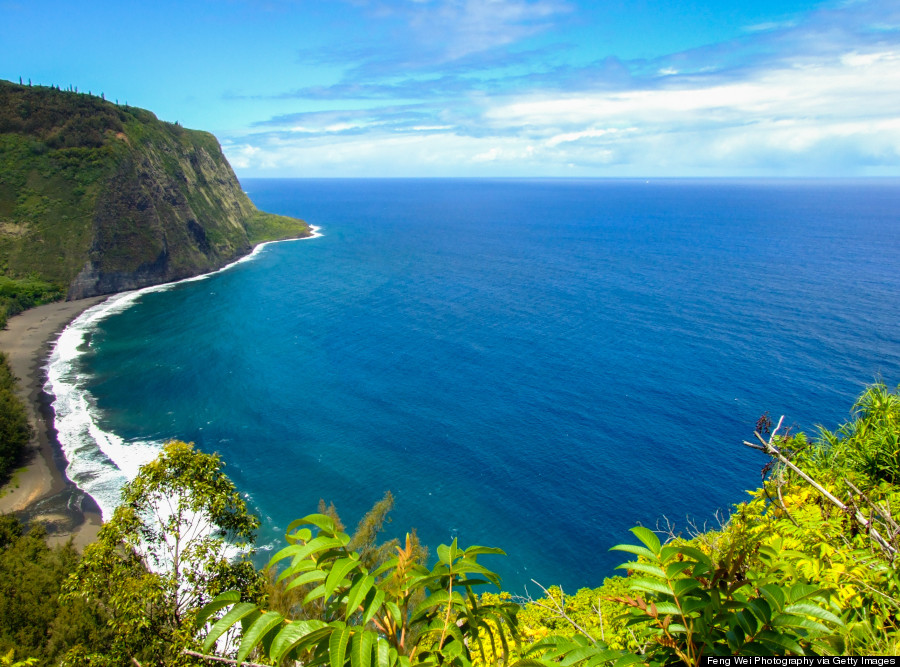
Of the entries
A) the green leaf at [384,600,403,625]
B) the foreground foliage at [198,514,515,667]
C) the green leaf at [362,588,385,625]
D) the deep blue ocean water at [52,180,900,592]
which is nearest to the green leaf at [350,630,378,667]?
the foreground foliage at [198,514,515,667]

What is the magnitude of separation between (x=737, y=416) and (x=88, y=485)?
6182 cm

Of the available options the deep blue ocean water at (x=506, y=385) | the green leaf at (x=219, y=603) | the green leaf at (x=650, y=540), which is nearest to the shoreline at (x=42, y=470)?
the deep blue ocean water at (x=506, y=385)

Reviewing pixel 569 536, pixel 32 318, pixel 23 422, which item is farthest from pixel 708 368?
pixel 32 318

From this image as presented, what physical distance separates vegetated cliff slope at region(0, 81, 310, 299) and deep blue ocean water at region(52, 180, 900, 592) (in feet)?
36.3

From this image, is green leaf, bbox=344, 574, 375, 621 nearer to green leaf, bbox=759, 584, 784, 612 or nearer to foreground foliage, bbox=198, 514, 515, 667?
foreground foliage, bbox=198, 514, 515, 667

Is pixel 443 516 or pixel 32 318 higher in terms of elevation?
pixel 32 318

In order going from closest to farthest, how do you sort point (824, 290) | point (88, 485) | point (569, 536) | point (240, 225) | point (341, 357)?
1. point (569, 536)
2. point (88, 485)
3. point (341, 357)
4. point (824, 290)
5. point (240, 225)

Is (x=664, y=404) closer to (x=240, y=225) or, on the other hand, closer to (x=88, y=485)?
(x=88, y=485)

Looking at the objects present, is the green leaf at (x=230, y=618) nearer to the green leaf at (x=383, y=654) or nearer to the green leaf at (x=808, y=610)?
the green leaf at (x=383, y=654)

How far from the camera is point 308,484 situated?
46.6m

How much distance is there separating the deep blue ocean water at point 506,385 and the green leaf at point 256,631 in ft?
121

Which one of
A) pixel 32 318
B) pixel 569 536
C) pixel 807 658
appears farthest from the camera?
pixel 32 318

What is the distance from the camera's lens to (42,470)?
47688 mm

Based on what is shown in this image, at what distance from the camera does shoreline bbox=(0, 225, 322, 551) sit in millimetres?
40688
